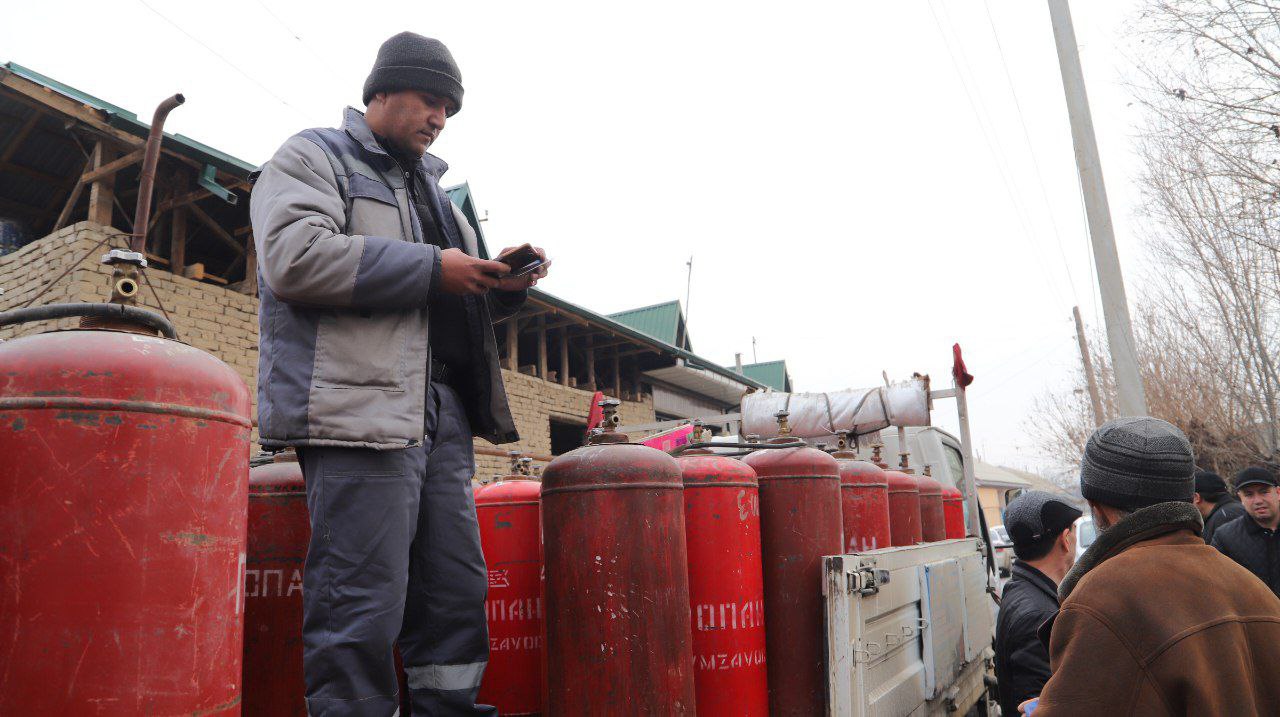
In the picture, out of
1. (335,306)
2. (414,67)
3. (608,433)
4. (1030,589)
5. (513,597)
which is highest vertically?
(414,67)

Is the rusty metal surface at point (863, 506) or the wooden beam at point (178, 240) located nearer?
the rusty metal surface at point (863, 506)

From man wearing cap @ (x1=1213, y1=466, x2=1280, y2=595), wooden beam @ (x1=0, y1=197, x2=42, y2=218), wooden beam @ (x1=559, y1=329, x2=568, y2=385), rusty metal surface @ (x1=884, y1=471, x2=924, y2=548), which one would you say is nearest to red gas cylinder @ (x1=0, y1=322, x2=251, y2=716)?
rusty metal surface @ (x1=884, y1=471, x2=924, y2=548)

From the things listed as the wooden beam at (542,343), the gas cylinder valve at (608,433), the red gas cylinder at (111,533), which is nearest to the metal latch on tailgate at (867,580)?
the gas cylinder valve at (608,433)

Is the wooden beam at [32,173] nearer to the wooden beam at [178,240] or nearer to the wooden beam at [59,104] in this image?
the wooden beam at [178,240]

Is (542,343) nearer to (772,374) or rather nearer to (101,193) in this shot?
(101,193)

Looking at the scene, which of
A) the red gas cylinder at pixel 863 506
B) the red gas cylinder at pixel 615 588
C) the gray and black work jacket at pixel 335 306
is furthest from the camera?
the red gas cylinder at pixel 863 506

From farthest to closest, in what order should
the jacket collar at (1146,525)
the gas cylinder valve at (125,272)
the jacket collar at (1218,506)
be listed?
1. the jacket collar at (1218,506)
2. the gas cylinder valve at (125,272)
3. the jacket collar at (1146,525)

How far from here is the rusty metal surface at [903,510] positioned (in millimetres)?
4844

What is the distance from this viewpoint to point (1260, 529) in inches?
218

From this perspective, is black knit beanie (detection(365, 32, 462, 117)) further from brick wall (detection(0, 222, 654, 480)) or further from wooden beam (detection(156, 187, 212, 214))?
wooden beam (detection(156, 187, 212, 214))

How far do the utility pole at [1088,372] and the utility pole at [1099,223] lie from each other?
A: 53.8 feet

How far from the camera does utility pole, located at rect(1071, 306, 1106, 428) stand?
22.3m

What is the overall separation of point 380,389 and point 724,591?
1506 mm

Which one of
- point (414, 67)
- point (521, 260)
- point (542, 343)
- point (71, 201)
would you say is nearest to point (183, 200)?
point (71, 201)
